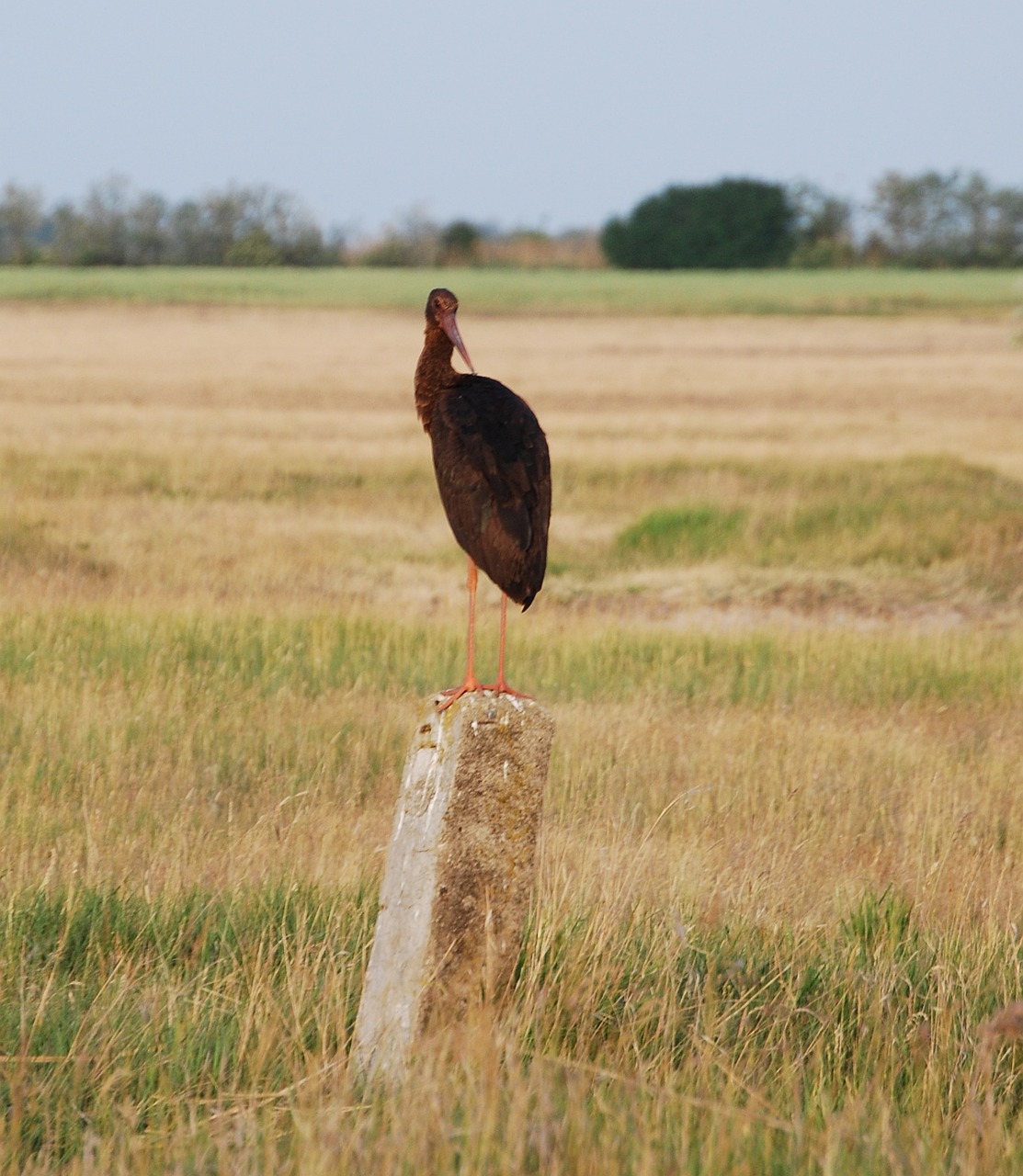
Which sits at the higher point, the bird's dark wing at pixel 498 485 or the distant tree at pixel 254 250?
the distant tree at pixel 254 250

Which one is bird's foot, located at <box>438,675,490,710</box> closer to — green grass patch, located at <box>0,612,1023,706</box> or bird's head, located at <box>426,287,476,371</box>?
bird's head, located at <box>426,287,476,371</box>

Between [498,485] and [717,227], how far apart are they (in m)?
110

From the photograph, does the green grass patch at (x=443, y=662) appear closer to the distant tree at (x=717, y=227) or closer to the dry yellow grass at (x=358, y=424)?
the dry yellow grass at (x=358, y=424)

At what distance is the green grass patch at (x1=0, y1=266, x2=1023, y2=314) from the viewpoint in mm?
75375

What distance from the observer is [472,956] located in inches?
150

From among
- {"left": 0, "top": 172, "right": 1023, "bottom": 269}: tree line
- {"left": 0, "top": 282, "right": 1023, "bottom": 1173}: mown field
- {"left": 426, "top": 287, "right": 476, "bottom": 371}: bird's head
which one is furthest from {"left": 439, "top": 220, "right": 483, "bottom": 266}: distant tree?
{"left": 426, "top": 287, "right": 476, "bottom": 371}: bird's head

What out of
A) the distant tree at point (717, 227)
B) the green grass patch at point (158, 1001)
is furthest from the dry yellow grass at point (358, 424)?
the distant tree at point (717, 227)

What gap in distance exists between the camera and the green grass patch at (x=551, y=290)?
75.4 m

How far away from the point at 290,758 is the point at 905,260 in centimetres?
10856

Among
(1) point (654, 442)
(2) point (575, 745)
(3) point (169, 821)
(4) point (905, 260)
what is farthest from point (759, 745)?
(4) point (905, 260)

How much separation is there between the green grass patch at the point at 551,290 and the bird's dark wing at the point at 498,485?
2609 inches

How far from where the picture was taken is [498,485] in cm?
407

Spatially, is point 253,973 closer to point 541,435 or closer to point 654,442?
point 541,435

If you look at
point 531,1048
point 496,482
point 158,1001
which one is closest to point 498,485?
point 496,482
